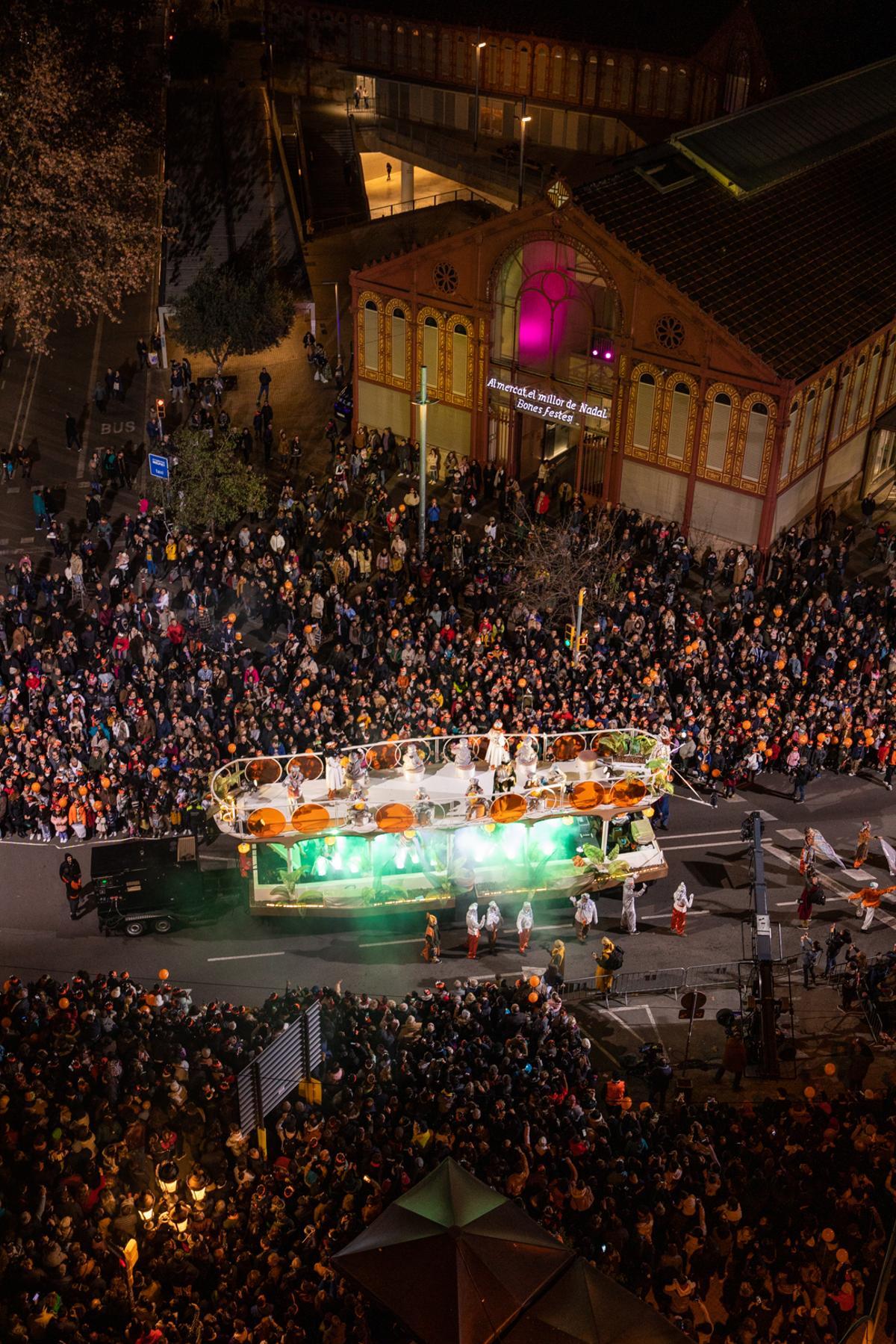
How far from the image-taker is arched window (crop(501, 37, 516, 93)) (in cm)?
5981

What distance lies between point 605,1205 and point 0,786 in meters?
16.7

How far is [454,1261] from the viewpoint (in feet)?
50.3

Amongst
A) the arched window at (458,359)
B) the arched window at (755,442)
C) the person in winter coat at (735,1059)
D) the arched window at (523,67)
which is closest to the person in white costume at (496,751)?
the person in winter coat at (735,1059)

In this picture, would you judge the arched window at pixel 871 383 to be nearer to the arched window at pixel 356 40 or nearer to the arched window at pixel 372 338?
the arched window at pixel 372 338

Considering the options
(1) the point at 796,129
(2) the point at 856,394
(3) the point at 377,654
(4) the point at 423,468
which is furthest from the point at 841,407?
(3) the point at 377,654

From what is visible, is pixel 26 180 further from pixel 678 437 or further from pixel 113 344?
pixel 678 437

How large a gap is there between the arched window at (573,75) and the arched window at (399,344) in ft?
73.3

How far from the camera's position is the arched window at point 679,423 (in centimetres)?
4000

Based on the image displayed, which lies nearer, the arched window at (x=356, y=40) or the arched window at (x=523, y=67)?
the arched window at (x=523, y=67)

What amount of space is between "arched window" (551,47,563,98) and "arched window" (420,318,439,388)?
2269 cm

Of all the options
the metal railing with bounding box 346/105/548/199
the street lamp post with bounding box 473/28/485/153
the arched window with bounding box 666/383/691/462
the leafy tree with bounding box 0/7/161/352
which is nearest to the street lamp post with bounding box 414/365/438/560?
the arched window with bounding box 666/383/691/462

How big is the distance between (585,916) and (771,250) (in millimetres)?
24681

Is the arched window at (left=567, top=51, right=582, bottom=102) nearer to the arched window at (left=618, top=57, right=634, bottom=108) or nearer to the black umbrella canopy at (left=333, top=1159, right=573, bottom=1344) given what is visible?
the arched window at (left=618, top=57, right=634, bottom=108)

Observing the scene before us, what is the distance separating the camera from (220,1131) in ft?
69.6
